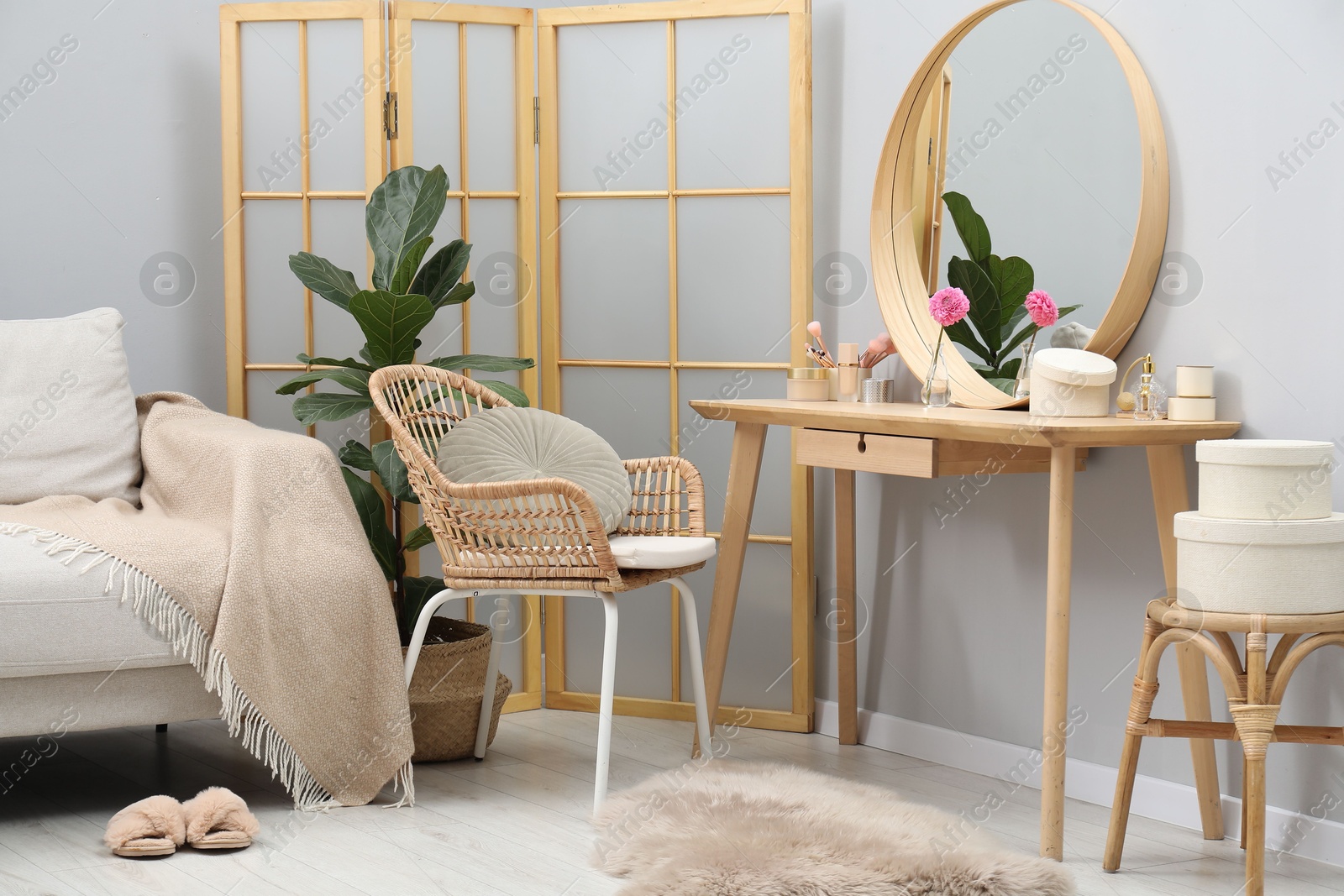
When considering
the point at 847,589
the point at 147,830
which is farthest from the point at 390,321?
the point at 847,589

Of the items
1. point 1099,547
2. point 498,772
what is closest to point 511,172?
point 498,772

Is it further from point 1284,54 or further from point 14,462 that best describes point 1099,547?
point 14,462

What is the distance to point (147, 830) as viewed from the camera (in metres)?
2.08

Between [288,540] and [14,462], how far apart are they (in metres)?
0.73

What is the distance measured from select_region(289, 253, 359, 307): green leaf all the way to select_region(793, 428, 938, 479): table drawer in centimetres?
102

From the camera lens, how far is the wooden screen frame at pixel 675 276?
2.87 metres

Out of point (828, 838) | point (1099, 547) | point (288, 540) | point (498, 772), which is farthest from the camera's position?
point (498, 772)

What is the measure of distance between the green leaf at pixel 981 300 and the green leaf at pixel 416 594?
1.30 m

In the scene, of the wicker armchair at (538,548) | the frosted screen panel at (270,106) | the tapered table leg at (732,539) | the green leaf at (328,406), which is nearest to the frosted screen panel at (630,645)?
the tapered table leg at (732,539)

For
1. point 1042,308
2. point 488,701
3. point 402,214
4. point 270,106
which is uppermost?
point 270,106

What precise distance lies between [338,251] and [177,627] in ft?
3.84

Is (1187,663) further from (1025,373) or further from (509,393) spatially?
(509,393)

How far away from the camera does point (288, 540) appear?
2.26m

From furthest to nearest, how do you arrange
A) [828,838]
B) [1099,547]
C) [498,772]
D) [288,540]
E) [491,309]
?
1. [491,309]
2. [498,772]
3. [1099,547]
4. [288,540]
5. [828,838]
